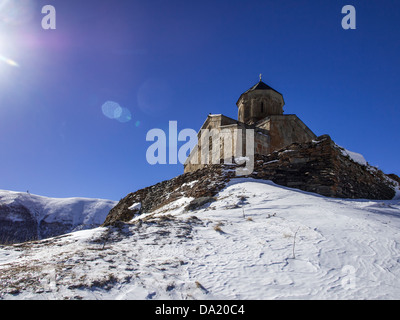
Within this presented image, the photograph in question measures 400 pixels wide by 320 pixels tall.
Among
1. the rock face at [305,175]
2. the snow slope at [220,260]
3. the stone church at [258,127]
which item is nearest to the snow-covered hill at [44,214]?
the stone church at [258,127]

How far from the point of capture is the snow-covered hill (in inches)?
1522

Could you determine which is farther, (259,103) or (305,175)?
(259,103)

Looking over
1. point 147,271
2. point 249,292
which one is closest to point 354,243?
point 249,292

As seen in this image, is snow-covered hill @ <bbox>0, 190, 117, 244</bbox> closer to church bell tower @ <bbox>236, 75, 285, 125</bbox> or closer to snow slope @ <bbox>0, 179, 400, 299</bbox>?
church bell tower @ <bbox>236, 75, 285, 125</bbox>

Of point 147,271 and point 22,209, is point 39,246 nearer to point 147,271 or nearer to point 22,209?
point 147,271

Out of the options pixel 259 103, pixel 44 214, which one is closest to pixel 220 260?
pixel 259 103

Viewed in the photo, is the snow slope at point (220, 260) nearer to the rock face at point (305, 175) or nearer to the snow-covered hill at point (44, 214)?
the rock face at point (305, 175)

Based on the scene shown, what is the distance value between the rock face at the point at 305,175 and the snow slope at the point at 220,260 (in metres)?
2.72

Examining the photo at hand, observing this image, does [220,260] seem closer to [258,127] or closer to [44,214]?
[258,127]

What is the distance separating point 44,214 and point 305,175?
148 ft

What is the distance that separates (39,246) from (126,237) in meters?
1.23

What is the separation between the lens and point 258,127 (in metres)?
17.1

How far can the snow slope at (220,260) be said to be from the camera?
241 centimetres
